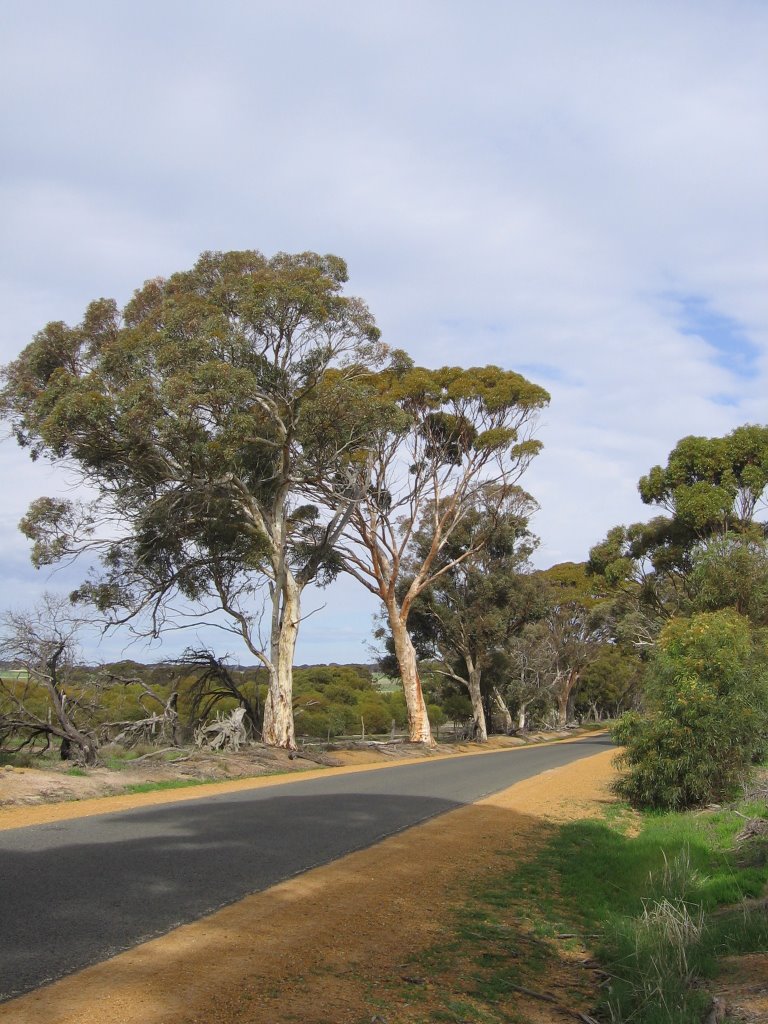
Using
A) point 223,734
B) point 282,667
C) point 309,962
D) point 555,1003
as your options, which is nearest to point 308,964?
point 309,962

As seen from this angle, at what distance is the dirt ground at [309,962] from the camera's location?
4.75 m

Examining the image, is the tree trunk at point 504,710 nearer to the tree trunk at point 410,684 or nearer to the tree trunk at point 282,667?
the tree trunk at point 410,684

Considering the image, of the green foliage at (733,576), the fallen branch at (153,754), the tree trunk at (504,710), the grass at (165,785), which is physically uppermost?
the green foliage at (733,576)

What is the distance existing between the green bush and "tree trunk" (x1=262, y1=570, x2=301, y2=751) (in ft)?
40.3

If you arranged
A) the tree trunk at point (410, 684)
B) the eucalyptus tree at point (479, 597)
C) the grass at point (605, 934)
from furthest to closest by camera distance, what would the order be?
the eucalyptus tree at point (479, 597)
the tree trunk at point (410, 684)
the grass at point (605, 934)

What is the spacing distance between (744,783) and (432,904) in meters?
9.45

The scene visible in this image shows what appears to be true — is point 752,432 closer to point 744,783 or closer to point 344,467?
point 344,467

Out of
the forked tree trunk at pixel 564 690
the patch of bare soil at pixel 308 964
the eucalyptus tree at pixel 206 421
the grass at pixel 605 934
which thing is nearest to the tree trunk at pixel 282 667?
the eucalyptus tree at pixel 206 421

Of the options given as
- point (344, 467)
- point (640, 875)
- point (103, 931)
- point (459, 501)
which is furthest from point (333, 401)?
point (103, 931)

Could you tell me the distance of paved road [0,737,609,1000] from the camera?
5859 millimetres

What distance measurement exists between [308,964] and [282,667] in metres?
20.8

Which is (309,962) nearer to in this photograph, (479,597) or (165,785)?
(165,785)

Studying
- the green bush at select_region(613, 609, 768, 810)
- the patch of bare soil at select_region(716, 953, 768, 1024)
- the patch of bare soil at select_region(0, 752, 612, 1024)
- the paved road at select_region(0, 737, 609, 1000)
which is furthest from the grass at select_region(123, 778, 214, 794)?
the patch of bare soil at select_region(716, 953, 768, 1024)

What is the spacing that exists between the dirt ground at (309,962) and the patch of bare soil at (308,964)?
1cm
